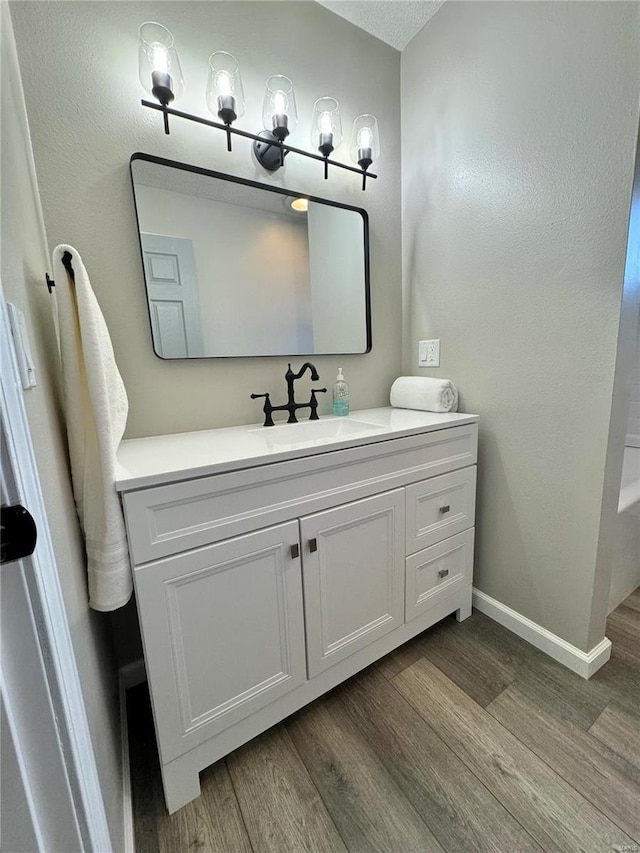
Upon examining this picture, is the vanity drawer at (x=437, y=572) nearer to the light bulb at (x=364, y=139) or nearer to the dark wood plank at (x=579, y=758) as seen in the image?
the dark wood plank at (x=579, y=758)

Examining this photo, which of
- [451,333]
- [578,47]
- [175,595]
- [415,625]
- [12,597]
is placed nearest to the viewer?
[12,597]

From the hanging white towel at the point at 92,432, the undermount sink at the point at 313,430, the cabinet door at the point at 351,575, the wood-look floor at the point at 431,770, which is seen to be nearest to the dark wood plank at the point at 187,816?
the wood-look floor at the point at 431,770

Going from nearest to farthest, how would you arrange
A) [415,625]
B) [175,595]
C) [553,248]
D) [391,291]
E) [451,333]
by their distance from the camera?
[175,595]
[553,248]
[415,625]
[451,333]
[391,291]

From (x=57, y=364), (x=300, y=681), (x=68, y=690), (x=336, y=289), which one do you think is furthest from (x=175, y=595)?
(x=336, y=289)

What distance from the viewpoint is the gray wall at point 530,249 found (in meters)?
1.08

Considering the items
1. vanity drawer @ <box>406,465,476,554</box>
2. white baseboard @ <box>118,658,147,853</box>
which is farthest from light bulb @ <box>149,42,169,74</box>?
white baseboard @ <box>118,658,147,853</box>

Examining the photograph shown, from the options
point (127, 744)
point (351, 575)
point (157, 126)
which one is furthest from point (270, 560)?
point (157, 126)

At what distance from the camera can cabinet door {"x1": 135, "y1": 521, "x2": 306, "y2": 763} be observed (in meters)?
0.85

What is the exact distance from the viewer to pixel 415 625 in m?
1.39

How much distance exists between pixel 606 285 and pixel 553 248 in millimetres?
227

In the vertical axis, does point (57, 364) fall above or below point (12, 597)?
above

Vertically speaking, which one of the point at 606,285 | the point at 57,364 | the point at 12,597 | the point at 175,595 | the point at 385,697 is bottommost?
the point at 385,697

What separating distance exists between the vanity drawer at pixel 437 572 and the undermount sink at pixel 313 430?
52cm

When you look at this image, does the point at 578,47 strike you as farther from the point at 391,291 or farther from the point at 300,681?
the point at 300,681
